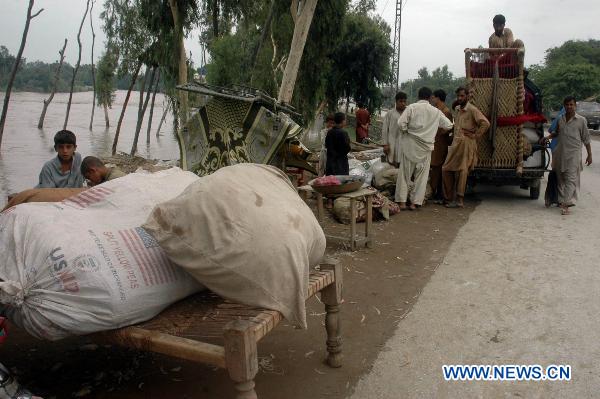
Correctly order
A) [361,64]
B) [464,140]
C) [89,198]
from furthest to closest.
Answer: [361,64] < [464,140] < [89,198]

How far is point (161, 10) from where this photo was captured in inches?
466

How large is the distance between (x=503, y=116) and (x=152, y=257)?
711cm

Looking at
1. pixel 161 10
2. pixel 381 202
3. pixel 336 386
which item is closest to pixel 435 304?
pixel 336 386

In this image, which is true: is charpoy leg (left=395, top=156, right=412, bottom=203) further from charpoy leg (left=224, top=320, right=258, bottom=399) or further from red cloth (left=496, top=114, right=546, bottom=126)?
charpoy leg (left=224, top=320, right=258, bottom=399)

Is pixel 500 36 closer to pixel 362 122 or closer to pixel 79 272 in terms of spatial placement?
pixel 362 122

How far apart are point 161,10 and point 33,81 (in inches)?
2795

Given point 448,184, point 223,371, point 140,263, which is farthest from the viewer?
point 448,184

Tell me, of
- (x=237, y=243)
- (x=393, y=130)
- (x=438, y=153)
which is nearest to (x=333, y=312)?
(x=237, y=243)

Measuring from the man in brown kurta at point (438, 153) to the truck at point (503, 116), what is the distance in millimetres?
539

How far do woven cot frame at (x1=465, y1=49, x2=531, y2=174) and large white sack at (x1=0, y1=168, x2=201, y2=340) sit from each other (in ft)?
22.3

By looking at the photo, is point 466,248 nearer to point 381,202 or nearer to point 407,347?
point 381,202

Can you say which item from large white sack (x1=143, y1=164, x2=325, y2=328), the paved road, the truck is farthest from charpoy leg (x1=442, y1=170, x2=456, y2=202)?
large white sack (x1=143, y1=164, x2=325, y2=328)

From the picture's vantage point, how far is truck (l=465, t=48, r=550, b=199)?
846cm

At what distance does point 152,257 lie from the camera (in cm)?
284
